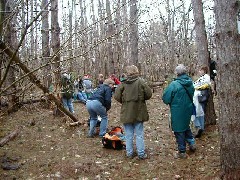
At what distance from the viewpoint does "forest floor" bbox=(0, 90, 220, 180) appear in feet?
20.9

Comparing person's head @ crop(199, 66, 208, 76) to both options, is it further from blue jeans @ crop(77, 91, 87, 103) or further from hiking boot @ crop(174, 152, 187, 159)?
blue jeans @ crop(77, 91, 87, 103)

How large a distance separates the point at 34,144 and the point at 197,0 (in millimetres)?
5594

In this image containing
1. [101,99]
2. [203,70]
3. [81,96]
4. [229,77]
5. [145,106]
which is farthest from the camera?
[81,96]

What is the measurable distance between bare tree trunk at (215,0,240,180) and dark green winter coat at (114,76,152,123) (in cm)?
217

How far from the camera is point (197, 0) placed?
8625mm

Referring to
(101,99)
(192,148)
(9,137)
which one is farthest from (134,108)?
(9,137)

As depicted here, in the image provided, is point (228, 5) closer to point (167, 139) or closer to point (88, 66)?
point (167, 139)

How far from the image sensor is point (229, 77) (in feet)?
16.6

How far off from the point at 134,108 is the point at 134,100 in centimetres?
17

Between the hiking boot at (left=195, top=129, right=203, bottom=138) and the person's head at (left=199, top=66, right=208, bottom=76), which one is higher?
the person's head at (left=199, top=66, right=208, bottom=76)

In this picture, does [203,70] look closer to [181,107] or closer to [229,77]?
[181,107]

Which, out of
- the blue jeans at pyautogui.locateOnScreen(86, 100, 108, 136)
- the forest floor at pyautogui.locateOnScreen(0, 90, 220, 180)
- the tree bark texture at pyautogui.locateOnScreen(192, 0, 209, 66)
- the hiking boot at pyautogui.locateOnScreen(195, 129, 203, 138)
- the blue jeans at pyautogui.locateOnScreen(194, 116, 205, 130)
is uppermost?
the tree bark texture at pyautogui.locateOnScreen(192, 0, 209, 66)

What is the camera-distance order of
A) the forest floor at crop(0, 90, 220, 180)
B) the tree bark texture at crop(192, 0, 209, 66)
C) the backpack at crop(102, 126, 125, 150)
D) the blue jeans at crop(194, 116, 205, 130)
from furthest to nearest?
the tree bark texture at crop(192, 0, 209, 66), the blue jeans at crop(194, 116, 205, 130), the backpack at crop(102, 126, 125, 150), the forest floor at crop(0, 90, 220, 180)

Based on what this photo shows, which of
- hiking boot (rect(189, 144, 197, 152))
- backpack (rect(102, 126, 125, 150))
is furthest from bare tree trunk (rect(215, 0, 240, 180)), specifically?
backpack (rect(102, 126, 125, 150))
